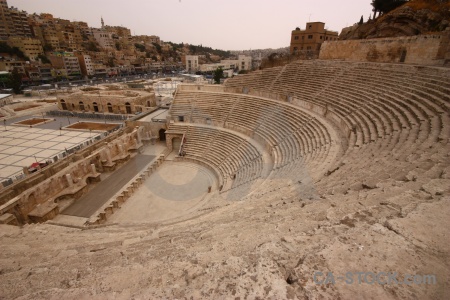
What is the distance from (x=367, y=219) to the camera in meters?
3.08

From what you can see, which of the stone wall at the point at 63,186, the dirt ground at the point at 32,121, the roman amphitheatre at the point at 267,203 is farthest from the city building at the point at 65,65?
the stone wall at the point at 63,186

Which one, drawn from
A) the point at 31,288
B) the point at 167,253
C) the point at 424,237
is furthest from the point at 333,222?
the point at 31,288

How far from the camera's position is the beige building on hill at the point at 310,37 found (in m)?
33.7

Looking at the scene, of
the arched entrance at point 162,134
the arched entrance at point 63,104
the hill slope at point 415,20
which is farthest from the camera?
the arched entrance at point 63,104

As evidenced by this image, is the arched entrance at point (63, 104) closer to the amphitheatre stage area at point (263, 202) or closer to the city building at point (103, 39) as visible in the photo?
the amphitheatre stage area at point (263, 202)

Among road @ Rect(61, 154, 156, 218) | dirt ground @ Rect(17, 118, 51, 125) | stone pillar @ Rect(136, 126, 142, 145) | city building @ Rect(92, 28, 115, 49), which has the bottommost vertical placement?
road @ Rect(61, 154, 156, 218)

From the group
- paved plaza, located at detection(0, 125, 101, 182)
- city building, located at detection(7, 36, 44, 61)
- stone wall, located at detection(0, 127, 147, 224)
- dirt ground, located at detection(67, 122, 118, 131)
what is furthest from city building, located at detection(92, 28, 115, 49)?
stone wall, located at detection(0, 127, 147, 224)

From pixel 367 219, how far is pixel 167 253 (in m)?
2.87

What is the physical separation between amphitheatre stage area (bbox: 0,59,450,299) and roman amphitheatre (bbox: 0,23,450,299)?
30 mm

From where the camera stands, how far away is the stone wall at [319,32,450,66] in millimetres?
14055

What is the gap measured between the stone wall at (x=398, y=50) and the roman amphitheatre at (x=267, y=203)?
0.36m

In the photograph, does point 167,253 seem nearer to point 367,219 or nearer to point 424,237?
point 367,219

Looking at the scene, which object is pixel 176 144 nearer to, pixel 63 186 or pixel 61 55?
pixel 63 186

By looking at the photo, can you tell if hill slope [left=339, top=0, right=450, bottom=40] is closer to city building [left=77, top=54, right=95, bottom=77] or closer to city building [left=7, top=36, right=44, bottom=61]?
city building [left=77, top=54, right=95, bottom=77]
